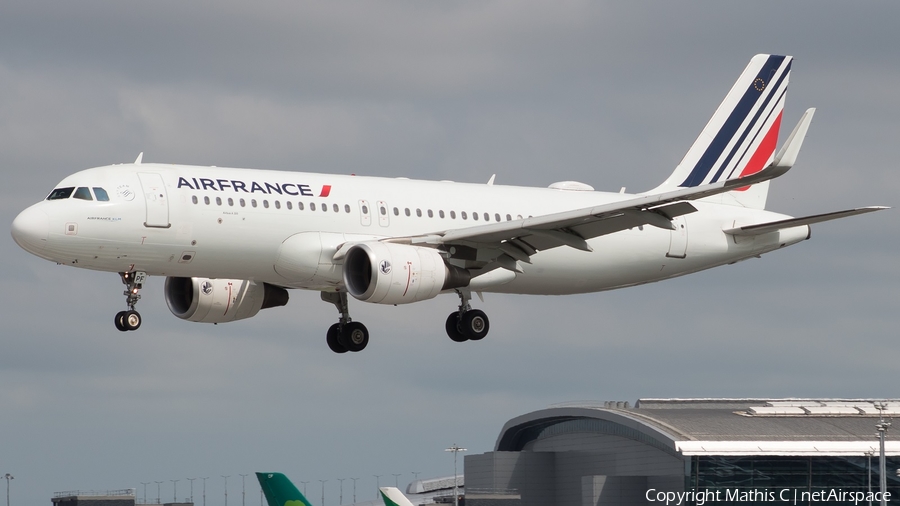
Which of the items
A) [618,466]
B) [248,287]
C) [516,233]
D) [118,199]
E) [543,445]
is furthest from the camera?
[543,445]

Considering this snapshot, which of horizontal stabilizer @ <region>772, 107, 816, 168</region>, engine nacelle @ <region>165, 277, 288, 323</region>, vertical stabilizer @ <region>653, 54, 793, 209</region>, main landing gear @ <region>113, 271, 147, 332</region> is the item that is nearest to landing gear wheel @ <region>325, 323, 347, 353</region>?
engine nacelle @ <region>165, 277, 288, 323</region>

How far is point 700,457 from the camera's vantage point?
303ft

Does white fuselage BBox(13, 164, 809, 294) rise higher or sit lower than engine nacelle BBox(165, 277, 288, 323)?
higher

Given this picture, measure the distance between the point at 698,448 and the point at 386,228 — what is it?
160 ft

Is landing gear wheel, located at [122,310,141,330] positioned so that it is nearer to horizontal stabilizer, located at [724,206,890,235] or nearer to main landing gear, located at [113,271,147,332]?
main landing gear, located at [113,271,147,332]

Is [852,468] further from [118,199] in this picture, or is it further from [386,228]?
[118,199]

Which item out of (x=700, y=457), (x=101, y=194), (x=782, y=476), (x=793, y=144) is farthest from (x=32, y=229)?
(x=782, y=476)

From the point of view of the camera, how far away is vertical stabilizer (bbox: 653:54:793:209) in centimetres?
6006

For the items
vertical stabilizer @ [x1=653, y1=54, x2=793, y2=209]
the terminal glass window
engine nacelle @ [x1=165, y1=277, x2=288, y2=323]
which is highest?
vertical stabilizer @ [x1=653, y1=54, x2=793, y2=209]

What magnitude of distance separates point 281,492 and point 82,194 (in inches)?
891

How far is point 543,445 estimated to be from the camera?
390ft

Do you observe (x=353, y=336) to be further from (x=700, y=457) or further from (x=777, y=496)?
(x=777, y=496)

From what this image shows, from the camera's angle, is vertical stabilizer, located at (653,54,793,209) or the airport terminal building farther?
the airport terminal building

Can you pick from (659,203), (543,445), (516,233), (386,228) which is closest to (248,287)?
(386,228)
